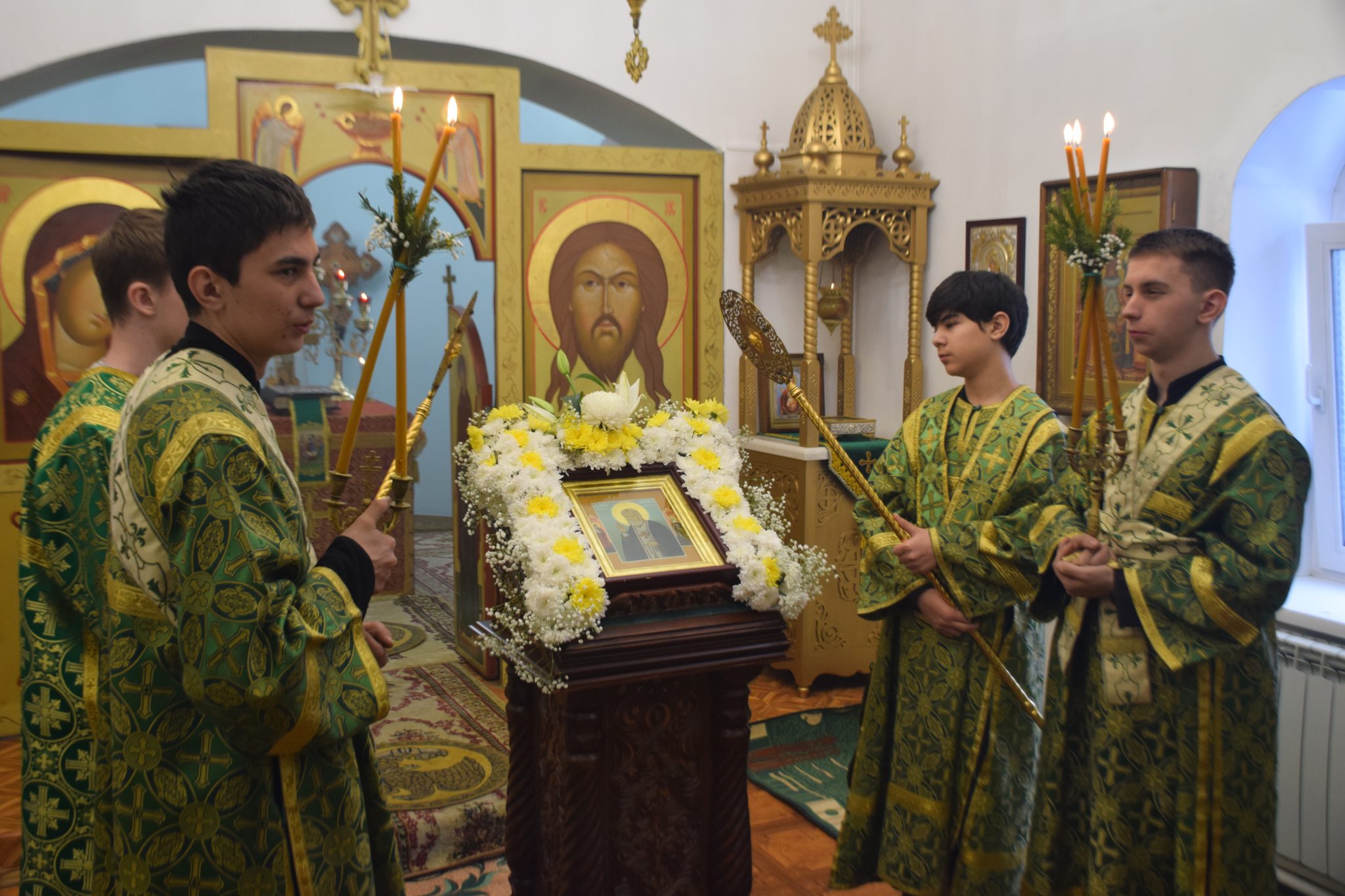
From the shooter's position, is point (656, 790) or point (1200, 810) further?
point (656, 790)

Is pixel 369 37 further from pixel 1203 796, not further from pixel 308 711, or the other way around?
pixel 1203 796

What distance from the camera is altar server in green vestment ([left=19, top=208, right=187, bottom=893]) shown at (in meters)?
2.05

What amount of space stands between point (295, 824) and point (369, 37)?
150 inches

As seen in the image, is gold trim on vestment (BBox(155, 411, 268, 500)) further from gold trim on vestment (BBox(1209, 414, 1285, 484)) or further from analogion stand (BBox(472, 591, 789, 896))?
gold trim on vestment (BBox(1209, 414, 1285, 484))

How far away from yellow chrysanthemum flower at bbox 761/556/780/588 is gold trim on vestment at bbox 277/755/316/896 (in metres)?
1.12

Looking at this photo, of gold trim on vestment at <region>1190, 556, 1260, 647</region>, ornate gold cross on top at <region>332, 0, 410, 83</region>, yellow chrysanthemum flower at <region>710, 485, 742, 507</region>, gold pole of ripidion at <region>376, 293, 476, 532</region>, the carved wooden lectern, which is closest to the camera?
gold pole of ripidion at <region>376, 293, 476, 532</region>

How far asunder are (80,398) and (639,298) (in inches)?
131

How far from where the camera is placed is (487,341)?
24.8 feet

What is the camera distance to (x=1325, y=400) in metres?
3.60

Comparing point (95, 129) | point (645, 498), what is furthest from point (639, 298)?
point (645, 498)

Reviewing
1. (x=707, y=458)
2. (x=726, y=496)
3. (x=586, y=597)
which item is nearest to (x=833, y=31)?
(x=707, y=458)

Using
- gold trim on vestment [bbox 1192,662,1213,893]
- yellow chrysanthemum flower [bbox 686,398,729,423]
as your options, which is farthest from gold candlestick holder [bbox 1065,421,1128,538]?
yellow chrysanthemum flower [bbox 686,398,729,423]

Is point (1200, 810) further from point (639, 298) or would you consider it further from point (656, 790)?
point (639, 298)

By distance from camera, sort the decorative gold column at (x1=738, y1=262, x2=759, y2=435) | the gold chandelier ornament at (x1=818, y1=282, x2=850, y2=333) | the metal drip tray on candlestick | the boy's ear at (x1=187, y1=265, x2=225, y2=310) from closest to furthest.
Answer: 1. the boy's ear at (x1=187, y1=265, x2=225, y2=310)
2. the metal drip tray on candlestick
3. the gold chandelier ornament at (x1=818, y1=282, x2=850, y2=333)
4. the decorative gold column at (x1=738, y1=262, x2=759, y2=435)
